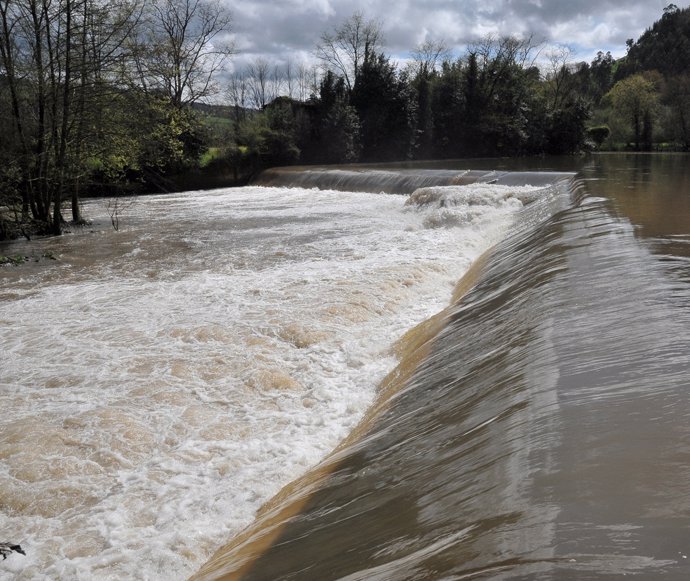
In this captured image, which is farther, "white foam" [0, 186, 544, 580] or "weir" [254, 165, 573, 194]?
"weir" [254, 165, 573, 194]

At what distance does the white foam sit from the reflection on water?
531mm

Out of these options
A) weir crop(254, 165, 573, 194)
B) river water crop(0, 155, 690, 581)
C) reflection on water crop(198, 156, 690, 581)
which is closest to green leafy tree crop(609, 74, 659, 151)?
weir crop(254, 165, 573, 194)

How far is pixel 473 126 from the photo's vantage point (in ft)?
125

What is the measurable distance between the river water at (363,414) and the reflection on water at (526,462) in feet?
0.04

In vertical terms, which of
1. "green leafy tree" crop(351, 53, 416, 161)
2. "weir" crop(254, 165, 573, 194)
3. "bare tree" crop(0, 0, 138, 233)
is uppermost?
"green leafy tree" crop(351, 53, 416, 161)

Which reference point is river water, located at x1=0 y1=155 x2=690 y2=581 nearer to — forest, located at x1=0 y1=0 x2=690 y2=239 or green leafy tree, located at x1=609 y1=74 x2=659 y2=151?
forest, located at x1=0 y1=0 x2=690 y2=239

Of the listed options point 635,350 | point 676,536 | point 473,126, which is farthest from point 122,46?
point 473,126

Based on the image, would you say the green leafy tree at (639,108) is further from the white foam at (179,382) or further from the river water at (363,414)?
the white foam at (179,382)

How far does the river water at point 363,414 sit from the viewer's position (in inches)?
83.1

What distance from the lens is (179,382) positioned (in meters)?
4.79

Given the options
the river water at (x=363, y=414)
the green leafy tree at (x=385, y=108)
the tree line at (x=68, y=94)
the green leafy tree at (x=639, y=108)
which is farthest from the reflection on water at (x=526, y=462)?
the green leafy tree at (x=639, y=108)

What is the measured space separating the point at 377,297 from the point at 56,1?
33.4 feet

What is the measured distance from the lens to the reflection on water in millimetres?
1870

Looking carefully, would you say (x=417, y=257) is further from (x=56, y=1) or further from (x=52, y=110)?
(x=56, y=1)
